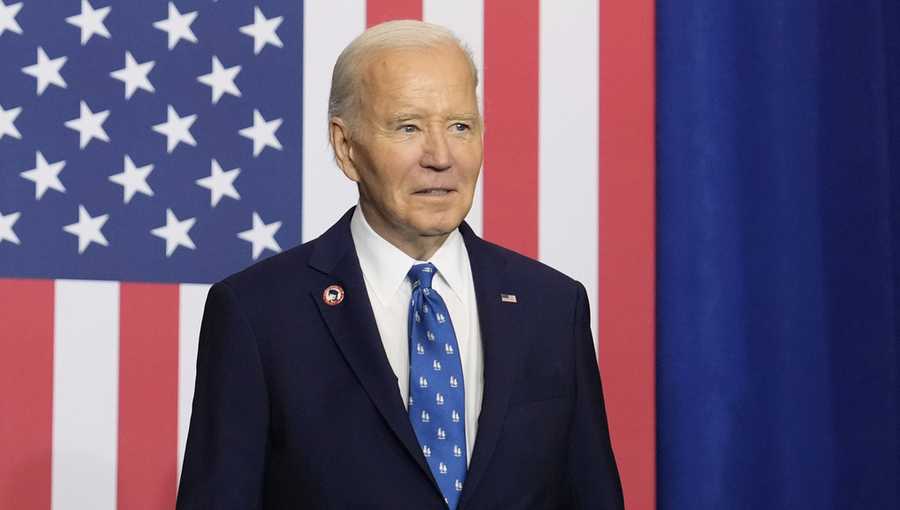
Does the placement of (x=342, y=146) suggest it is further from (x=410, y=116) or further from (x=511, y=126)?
(x=511, y=126)

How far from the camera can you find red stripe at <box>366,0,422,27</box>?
245 centimetres

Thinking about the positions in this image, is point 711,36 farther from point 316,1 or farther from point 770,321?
point 316,1

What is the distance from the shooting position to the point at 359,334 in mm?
1415

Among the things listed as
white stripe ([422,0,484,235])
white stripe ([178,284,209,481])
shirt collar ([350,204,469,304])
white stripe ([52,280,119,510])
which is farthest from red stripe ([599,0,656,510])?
shirt collar ([350,204,469,304])

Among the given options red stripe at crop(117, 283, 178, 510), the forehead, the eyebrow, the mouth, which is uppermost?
the forehead

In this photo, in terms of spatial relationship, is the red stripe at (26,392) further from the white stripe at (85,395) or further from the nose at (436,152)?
the nose at (436,152)

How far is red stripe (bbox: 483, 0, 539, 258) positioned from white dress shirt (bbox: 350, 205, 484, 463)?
3.16ft

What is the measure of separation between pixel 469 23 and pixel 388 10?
0.53 ft

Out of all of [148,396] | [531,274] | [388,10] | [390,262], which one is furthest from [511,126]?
[390,262]

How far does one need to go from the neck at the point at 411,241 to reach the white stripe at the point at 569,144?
39.8 inches

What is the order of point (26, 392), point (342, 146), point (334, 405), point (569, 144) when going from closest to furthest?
point (334, 405) < point (342, 146) < point (26, 392) < point (569, 144)

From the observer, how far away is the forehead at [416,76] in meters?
1.43

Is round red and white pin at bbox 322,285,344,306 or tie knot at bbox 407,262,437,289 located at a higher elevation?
tie knot at bbox 407,262,437,289

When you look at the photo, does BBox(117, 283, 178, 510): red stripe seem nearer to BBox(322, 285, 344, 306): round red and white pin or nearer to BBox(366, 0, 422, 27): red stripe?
BBox(366, 0, 422, 27): red stripe
